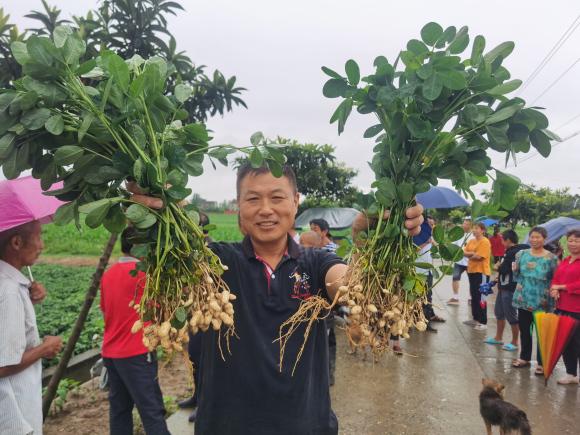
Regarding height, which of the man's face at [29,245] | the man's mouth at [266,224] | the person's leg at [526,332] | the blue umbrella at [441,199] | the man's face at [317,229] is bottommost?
the person's leg at [526,332]

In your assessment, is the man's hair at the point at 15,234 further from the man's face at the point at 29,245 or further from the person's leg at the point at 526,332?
the person's leg at the point at 526,332

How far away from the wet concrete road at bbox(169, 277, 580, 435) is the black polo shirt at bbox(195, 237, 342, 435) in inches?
70.7

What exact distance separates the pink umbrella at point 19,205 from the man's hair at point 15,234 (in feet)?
0.59

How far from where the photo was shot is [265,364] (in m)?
1.69

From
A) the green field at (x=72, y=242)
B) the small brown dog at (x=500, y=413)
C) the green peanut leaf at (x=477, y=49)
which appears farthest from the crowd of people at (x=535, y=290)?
the green field at (x=72, y=242)

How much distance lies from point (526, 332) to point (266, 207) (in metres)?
4.78

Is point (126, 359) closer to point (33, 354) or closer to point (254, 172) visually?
point (33, 354)

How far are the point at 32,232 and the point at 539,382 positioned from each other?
17.4 ft

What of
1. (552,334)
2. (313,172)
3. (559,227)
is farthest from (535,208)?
(552,334)

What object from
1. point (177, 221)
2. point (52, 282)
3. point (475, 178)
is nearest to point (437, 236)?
point (475, 178)

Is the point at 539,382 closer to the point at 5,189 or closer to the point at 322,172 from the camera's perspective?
the point at 5,189

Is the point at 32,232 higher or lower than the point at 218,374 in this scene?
higher

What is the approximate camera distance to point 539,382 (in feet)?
15.6

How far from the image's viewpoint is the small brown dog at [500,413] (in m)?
3.01
